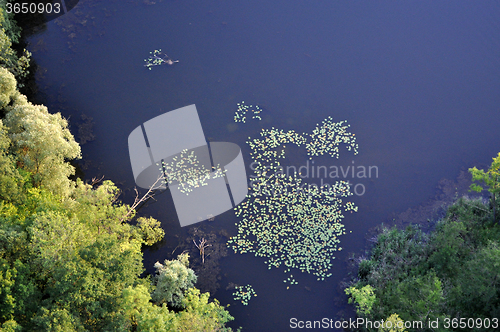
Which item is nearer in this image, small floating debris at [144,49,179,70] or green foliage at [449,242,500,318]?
green foliage at [449,242,500,318]

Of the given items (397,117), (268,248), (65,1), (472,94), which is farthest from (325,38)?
(65,1)

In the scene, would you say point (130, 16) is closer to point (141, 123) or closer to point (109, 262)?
point (141, 123)

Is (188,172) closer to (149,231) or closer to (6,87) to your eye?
(149,231)

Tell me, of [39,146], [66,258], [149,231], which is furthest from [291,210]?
[39,146]

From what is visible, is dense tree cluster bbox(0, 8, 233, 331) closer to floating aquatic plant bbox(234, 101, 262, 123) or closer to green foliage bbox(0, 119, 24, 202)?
green foliage bbox(0, 119, 24, 202)

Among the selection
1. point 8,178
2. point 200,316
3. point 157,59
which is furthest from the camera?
point 157,59

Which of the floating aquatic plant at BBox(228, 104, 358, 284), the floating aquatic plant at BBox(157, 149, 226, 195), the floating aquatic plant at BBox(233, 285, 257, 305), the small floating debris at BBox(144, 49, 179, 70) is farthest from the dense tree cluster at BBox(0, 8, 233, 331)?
the small floating debris at BBox(144, 49, 179, 70)
